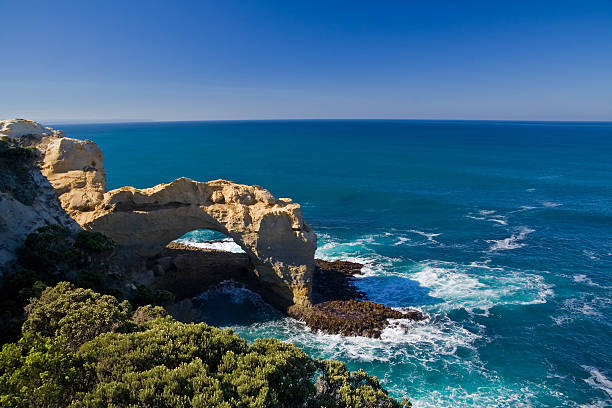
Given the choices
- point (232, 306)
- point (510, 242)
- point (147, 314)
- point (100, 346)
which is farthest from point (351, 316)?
point (510, 242)

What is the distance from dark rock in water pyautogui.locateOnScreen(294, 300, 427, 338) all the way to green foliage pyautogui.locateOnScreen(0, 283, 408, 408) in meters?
14.9

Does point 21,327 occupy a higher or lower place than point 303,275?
higher

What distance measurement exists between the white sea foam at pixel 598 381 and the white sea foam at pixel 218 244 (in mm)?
35911

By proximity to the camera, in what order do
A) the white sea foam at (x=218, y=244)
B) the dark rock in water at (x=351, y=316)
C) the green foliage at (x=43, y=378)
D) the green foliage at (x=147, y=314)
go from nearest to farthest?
the green foliage at (x=43, y=378) < the green foliage at (x=147, y=314) < the dark rock in water at (x=351, y=316) < the white sea foam at (x=218, y=244)

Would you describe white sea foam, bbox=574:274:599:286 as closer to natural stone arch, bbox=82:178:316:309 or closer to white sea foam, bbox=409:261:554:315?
white sea foam, bbox=409:261:554:315

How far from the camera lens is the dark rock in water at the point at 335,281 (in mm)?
35906

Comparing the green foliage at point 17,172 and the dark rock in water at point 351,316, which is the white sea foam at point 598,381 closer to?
the dark rock in water at point 351,316

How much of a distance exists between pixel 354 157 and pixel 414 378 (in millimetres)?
110790

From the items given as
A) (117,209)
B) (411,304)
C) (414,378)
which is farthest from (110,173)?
(414,378)

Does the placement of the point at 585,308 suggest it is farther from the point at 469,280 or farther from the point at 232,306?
the point at 232,306

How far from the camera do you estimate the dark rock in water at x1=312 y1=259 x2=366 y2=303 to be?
35.9 metres

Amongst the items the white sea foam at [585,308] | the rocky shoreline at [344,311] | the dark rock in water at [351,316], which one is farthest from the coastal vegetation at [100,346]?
the white sea foam at [585,308]

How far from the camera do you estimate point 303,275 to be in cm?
3359

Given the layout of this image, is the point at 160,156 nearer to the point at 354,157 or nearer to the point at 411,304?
the point at 354,157
